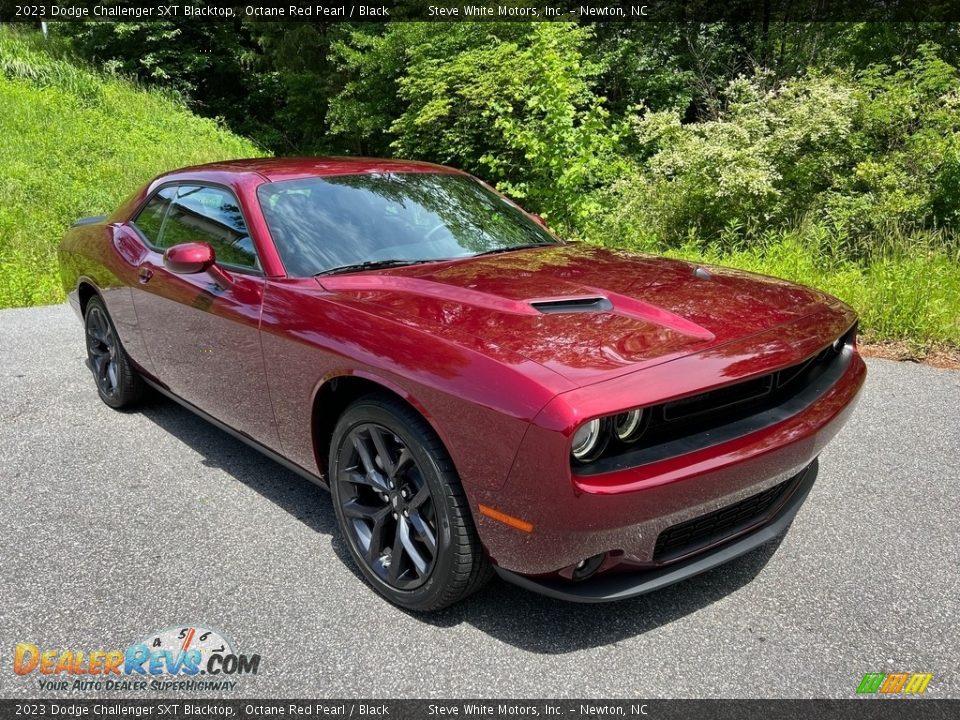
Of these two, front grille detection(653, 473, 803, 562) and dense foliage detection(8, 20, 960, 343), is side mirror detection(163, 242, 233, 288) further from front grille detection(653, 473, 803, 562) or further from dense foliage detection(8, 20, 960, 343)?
dense foliage detection(8, 20, 960, 343)

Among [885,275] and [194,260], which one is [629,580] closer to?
[194,260]

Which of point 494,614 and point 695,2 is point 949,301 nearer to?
point 494,614

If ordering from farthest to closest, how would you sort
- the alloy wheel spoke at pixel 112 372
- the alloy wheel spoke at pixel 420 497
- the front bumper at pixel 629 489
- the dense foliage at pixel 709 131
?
the dense foliage at pixel 709 131
the alloy wheel spoke at pixel 112 372
the alloy wheel spoke at pixel 420 497
the front bumper at pixel 629 489

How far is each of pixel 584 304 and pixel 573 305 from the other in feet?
0.14

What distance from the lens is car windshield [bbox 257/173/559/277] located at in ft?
9.96

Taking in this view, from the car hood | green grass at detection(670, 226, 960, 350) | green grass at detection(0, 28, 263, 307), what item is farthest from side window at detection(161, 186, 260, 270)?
green grass at detection(0, 28, 263, 307)

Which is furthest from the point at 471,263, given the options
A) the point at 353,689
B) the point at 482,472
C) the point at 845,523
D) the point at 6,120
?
the point at 6,120

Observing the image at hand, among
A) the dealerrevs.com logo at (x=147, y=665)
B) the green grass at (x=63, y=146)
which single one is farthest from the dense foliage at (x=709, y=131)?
the dealerrevs.com logo at (x=147, y=665)

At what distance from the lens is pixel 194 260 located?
9.84ft

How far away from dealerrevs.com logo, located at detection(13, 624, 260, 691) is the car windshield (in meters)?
1.40

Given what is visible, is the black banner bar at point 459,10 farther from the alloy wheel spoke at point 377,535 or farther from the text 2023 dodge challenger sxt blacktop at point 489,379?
the alloy wheel spoke at point 377,535

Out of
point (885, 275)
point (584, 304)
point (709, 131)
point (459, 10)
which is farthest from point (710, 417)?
point (459, 10)

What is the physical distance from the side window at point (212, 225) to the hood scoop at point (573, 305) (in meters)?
1.27

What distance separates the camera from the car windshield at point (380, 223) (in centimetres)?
304
